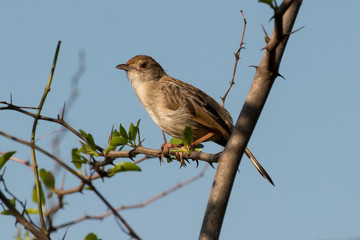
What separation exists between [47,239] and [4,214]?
2.72ft

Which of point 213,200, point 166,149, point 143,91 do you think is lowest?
point 213,200

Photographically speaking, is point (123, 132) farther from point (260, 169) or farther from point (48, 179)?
point (260, 169)

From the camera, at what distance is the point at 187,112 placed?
21.2 feet

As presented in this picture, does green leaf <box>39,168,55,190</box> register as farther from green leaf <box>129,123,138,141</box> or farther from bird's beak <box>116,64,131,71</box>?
bird's beak <box>116,64,131,71</box>

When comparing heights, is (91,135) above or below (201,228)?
above

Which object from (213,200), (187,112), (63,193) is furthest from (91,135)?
(187,112)

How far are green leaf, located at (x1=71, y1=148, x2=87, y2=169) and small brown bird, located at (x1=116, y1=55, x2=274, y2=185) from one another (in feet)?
10.5

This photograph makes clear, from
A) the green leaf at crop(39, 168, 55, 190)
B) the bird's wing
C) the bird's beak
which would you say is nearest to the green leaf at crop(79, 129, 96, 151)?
the green leaf at crop(39, 168, 55, 190)

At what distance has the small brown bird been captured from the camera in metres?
6.38

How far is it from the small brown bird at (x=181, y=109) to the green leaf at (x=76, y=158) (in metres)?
3.19

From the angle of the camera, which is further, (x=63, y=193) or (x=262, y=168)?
(x=262, y=168)

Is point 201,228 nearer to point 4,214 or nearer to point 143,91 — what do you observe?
point 4,214

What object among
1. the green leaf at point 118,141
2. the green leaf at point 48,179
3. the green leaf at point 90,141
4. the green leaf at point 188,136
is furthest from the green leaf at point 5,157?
the green leaf at point 118,141

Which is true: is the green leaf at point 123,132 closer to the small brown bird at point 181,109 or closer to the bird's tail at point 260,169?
the small brown bird at point 181,109
